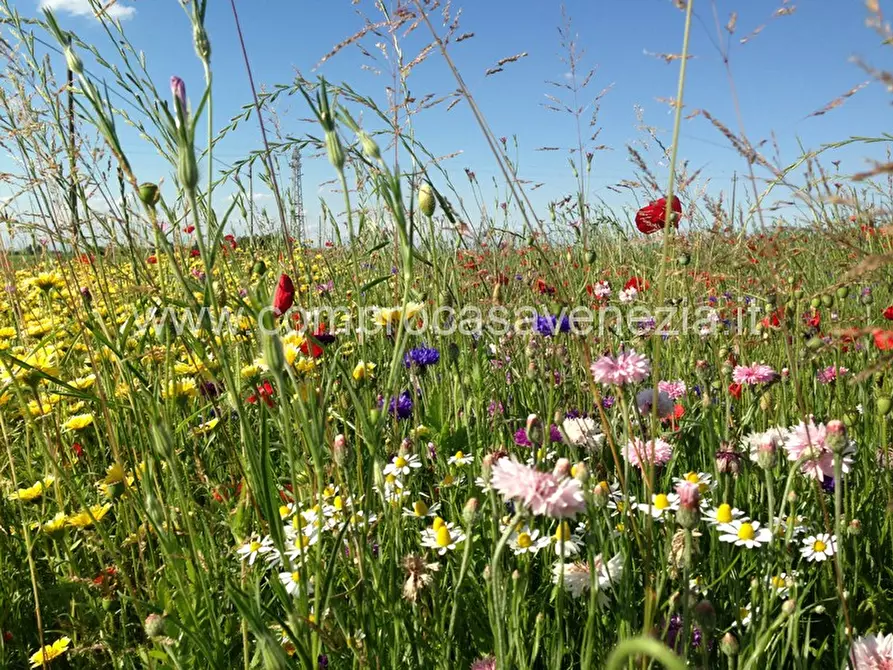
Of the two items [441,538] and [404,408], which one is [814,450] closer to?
[441,538]

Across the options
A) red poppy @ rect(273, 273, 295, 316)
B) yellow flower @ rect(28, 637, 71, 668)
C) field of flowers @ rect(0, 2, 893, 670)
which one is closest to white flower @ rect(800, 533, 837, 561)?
field of flowers @ rect(0, 2, 893, 670)

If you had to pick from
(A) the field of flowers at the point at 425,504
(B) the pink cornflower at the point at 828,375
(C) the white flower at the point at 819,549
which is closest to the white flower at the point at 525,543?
(A) the field of flowers at the point at 425,504

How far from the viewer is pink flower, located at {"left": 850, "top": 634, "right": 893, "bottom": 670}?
83cm

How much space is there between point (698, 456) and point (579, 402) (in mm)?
344

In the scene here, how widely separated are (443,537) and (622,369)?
0.44 m

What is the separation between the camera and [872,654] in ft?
2.77

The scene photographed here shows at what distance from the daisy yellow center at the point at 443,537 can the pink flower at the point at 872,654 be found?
2.03 ft

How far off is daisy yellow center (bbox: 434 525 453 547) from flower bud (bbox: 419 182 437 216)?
0.58 meters

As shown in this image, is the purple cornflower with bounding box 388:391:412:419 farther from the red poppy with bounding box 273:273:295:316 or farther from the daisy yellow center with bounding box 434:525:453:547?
the daisy yellow center with bounding box 434:525:453:547

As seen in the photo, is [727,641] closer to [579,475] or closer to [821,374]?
[579,475]

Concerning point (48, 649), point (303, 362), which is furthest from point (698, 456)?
point (48, 649)

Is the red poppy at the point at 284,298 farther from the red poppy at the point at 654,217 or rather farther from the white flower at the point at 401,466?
the red poppy at the point at 654,217

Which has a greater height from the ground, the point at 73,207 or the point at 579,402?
the point at 73,207

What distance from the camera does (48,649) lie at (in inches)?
45.0
